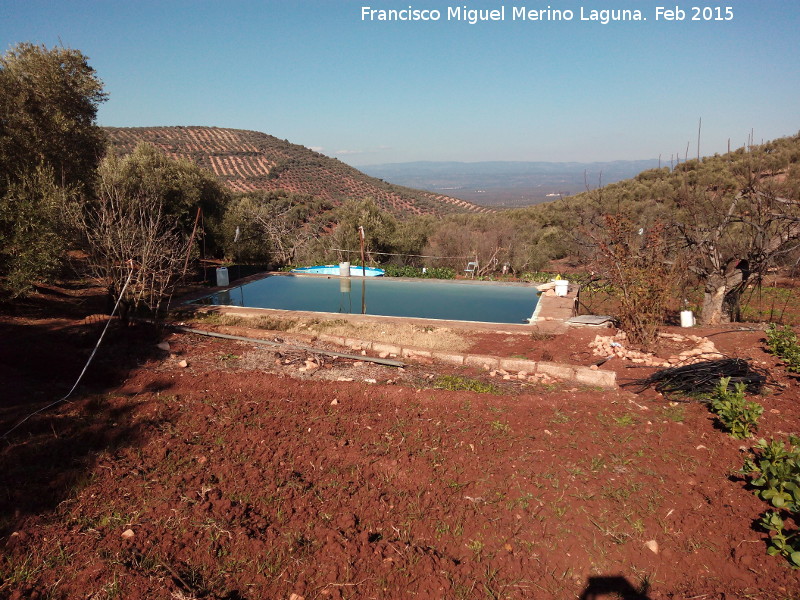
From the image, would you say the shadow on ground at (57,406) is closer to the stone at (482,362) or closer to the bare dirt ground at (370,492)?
the bare dirt ground at (370,492)

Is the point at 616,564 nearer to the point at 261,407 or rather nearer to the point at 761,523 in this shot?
the point at 761,523

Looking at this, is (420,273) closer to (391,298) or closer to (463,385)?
(391,298)

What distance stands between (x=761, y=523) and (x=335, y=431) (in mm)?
3405

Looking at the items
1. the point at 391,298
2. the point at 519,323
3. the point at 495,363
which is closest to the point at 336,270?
the point at 391,298

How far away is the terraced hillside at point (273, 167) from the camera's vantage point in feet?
139

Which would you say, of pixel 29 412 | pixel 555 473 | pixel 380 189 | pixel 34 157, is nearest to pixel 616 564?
pixel 555 473

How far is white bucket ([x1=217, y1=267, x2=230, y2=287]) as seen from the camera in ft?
44.8

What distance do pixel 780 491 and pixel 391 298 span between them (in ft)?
34.3

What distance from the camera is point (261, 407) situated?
5.12 metres

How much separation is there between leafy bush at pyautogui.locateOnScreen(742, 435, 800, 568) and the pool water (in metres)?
7.02

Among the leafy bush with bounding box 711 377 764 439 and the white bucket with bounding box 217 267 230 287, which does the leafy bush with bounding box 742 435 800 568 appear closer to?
the leafy bush with bounding box 711 377 764 439

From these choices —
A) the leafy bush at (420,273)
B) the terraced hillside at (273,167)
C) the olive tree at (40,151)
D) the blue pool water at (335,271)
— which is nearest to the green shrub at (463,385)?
the olive tree at (40,151)

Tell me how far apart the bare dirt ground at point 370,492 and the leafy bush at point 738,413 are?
0.48ft

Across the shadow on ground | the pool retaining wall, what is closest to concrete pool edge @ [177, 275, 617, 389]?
the pool retaining wall
